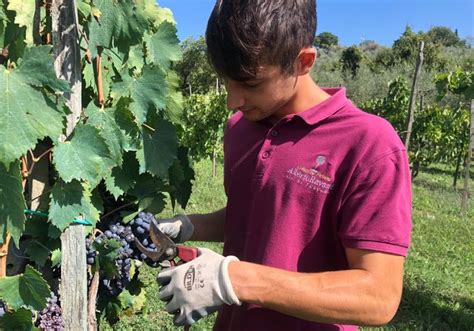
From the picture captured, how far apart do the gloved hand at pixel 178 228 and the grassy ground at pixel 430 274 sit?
1968 mm

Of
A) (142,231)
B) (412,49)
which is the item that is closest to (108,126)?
(142,231)

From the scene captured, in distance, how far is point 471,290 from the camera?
482 cm

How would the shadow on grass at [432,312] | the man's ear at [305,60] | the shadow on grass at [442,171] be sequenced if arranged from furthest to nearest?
the shadow on grass at [442,171] < the shadow on grass at [432,312] < the man's ear at [305,60]

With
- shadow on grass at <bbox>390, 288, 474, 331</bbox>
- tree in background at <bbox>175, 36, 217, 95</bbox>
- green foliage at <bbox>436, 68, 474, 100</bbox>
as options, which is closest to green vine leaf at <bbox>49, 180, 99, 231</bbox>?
shadow on grass at <bbox>390, 288, 474, 331</bbox>

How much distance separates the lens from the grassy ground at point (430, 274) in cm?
393

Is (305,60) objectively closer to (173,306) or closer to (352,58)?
(173,306)

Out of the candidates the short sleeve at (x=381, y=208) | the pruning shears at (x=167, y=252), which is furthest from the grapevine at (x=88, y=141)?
the short sleeve at (x=381, y=208)

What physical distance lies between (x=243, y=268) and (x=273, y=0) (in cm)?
59

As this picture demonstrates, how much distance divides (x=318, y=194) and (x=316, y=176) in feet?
0.14

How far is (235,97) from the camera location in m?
1.31

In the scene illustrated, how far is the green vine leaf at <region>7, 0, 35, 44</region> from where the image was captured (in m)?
1.28

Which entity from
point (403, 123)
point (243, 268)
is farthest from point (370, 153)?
point (403, 123)

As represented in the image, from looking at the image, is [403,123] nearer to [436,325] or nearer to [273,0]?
[436,325]

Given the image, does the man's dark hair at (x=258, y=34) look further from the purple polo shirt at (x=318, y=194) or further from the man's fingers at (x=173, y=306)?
the man's fingers at (x=173, y=306)
